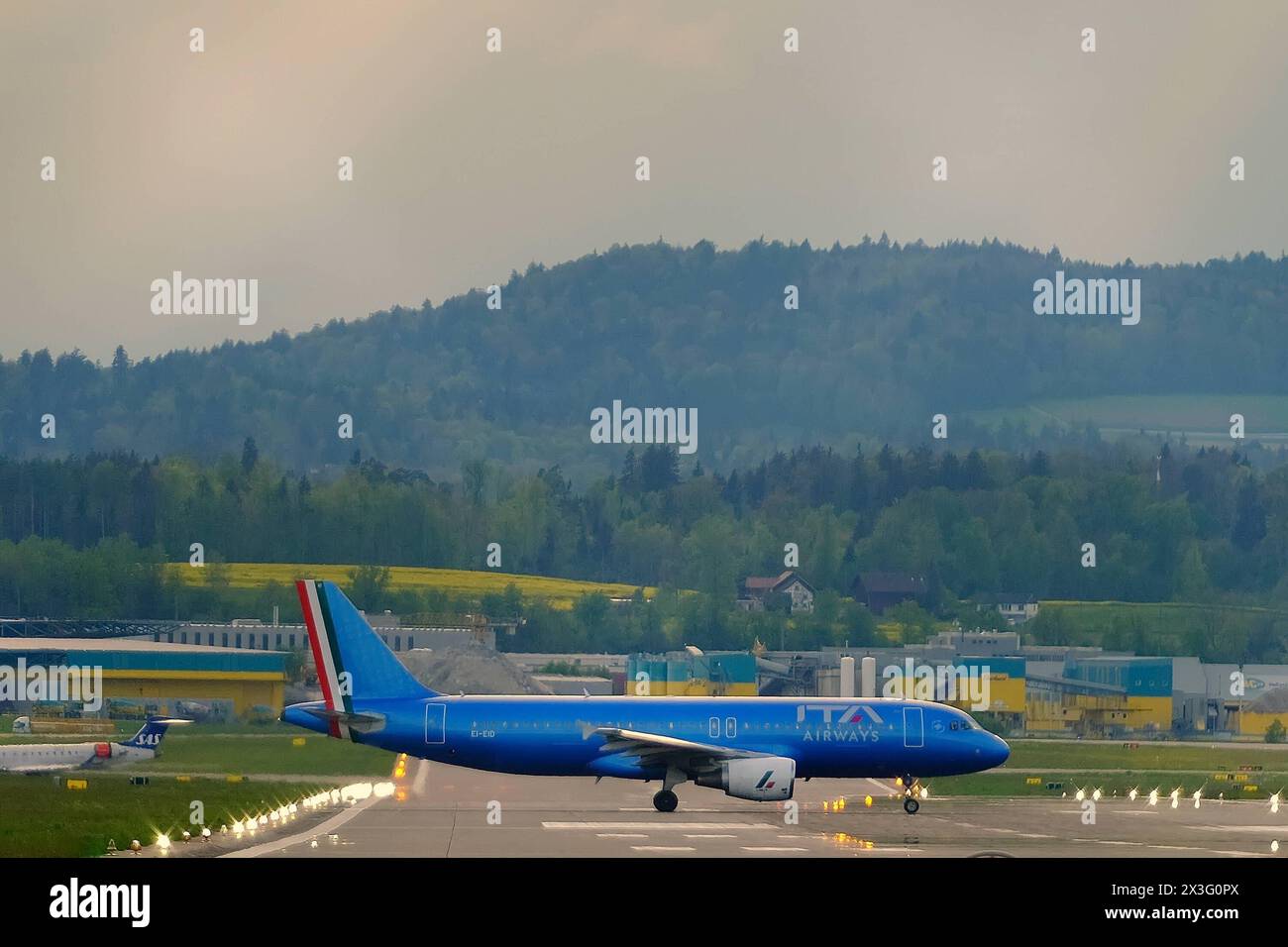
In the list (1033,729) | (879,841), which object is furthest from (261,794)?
(1033,729)

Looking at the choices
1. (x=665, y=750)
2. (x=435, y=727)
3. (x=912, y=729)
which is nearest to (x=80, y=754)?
(x=435, y=727)

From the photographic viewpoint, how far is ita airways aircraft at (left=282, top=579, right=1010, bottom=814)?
56.9 m

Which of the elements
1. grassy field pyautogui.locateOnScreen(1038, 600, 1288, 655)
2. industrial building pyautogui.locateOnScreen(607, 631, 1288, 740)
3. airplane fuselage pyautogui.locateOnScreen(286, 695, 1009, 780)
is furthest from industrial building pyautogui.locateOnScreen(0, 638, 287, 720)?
grassy field pyautogui.locateOnScreen(1038, 600, 1288, 655)

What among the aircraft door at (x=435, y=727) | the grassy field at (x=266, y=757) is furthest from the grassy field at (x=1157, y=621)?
the aircraft door at (x=435, y=727)

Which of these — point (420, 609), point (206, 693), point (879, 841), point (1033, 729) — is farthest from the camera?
point (420, 609)

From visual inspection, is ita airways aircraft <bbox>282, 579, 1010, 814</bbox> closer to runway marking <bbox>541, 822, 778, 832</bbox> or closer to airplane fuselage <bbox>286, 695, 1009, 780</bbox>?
airplane fuselage <bbox>286, 695, 1009, 780</bbox>

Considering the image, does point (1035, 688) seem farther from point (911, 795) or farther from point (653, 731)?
point (653, 731)

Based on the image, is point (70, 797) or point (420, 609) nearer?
point (70, 797)

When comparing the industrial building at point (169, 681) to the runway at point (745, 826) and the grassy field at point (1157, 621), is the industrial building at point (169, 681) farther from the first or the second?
the grassy field at point (1157, 621)

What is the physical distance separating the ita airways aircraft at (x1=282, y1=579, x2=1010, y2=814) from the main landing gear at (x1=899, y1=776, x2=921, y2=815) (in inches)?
3.2

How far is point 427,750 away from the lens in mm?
57250
